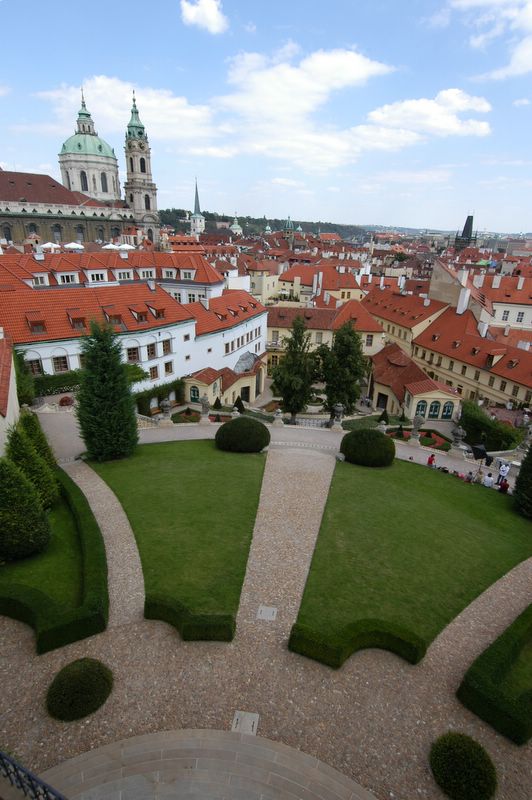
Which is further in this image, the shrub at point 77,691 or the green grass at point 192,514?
the green grass at point 192,514

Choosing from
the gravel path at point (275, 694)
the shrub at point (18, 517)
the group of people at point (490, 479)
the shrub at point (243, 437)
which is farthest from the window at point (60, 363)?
the group of people at point (490, 479)

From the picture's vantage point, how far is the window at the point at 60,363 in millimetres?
31497

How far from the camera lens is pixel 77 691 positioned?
9.88 m

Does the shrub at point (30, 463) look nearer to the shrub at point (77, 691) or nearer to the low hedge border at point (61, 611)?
the low hedge border at point (61, 611)

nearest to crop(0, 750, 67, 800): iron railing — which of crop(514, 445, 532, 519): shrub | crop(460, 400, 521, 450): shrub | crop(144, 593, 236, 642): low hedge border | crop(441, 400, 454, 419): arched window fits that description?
crop(144, 593, 236, 642): low hedge border

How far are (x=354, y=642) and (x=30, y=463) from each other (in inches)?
503

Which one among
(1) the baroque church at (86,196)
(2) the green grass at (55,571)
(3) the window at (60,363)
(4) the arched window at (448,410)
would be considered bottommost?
(4) the arched window at (448,410)

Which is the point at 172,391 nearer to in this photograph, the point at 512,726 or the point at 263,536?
the point at 263,536

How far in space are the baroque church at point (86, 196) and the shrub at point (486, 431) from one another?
9750 centimetres

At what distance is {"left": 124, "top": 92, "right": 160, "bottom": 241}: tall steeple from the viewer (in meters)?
124

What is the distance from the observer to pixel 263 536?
1681 centimetres

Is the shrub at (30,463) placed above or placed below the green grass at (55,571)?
above

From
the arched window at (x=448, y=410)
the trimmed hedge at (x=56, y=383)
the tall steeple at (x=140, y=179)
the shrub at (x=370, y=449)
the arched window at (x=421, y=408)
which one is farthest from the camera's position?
the tall steeple at (x=140, y=179)

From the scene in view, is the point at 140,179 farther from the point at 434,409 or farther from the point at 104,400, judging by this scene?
the point at 104,400
